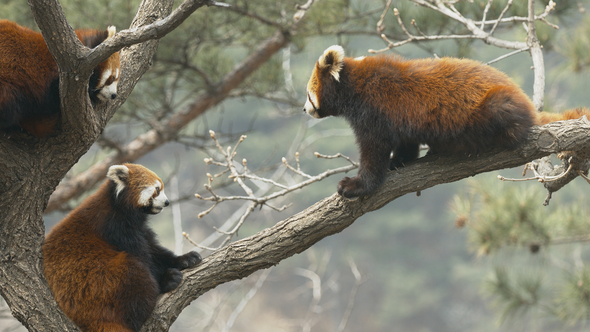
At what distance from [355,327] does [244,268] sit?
963 cm

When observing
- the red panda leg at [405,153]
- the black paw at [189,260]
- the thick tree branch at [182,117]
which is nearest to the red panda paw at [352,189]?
the red panda leg at [405,153]

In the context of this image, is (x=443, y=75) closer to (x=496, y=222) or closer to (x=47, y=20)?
(x=47, y=20)

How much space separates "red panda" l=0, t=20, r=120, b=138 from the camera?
6.54ft

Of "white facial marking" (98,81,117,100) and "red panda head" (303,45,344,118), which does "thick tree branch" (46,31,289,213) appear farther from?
"white facial marking" (98,81,117,100)

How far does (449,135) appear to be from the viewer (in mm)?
2154

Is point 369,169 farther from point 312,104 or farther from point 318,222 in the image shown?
point 312,104

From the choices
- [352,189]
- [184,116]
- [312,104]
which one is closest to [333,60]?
[312,104]

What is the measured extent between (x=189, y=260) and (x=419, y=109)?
130 centimetres

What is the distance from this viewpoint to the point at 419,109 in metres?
2.21

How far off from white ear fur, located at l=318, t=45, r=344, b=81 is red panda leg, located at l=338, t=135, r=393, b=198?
394 mm

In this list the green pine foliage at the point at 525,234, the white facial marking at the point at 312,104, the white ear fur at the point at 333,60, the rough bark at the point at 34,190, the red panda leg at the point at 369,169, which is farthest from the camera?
the green pine foliage at the point at 525,234

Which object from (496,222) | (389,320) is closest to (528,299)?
(496,222)

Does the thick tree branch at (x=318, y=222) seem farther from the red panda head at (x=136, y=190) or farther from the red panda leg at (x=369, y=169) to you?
the red panda head at (x=136, y=190)

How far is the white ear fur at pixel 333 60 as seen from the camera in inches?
95.4
